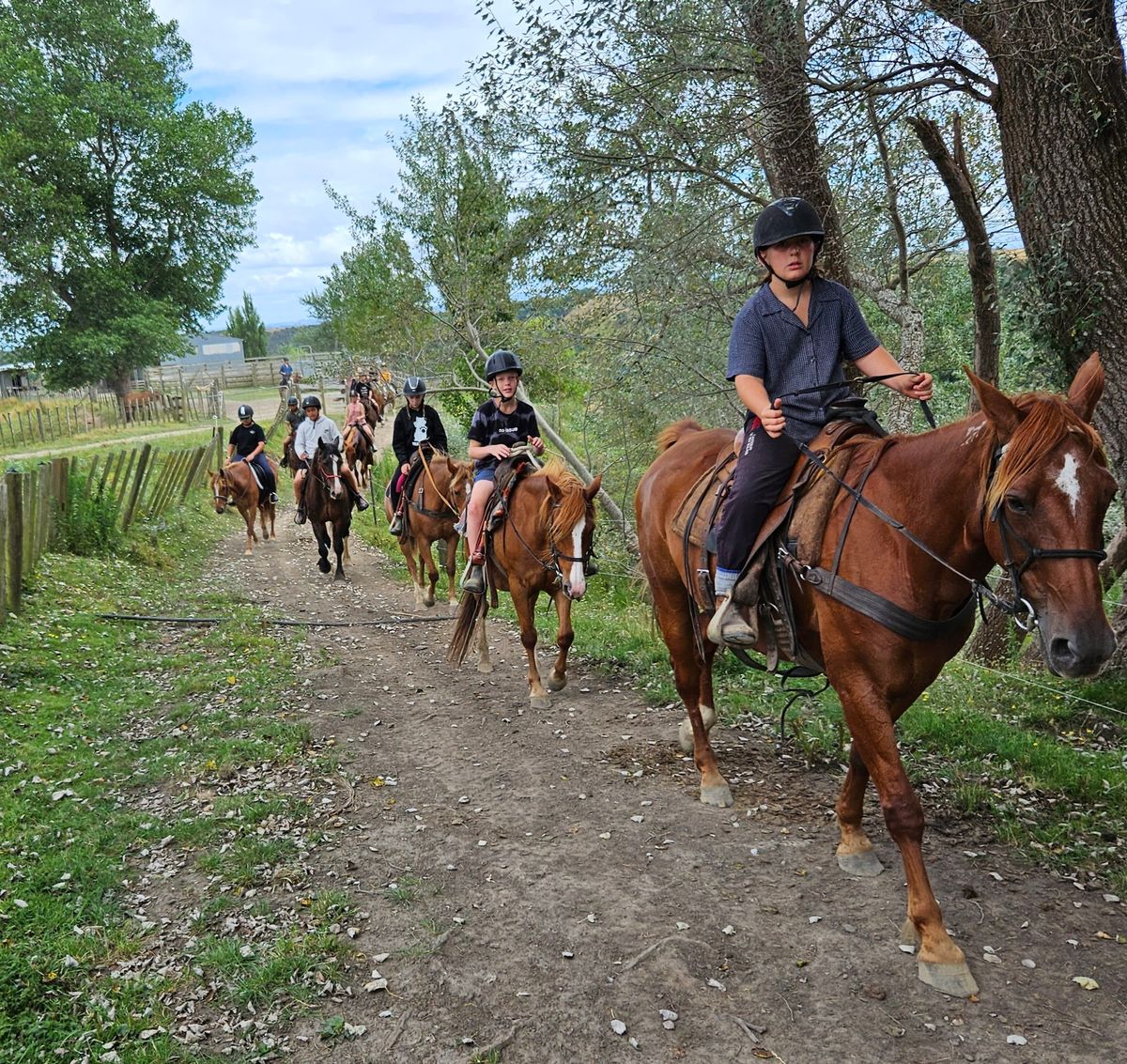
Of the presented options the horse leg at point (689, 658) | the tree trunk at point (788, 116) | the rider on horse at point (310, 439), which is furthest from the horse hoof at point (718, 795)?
the rider on horse at point (310, 439)

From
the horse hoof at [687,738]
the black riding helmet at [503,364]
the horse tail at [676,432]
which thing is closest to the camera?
the horse hoof at [687,738]

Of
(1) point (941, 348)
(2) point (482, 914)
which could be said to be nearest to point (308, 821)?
(2) point (482, 914)

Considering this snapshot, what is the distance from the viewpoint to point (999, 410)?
3211mm

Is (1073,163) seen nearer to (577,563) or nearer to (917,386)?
(917,386)

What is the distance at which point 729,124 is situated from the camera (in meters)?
7.69

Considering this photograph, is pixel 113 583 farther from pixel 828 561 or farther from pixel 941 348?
pixel 941 348

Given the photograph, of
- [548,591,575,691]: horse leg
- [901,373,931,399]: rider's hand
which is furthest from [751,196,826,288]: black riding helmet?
[548,591,575,691]: horse leg

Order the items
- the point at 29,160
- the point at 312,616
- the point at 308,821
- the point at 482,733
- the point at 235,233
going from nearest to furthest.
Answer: the point at 308,821 → the point at 482,733 → the point at 312,616 → the point at 29,160 → the point at 235,233

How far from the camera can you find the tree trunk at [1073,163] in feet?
17.7

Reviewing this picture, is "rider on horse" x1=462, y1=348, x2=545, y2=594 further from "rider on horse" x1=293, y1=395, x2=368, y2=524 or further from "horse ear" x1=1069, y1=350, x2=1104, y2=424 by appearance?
"rider on horse" x1=293, y1=395, x2=368, y2=524

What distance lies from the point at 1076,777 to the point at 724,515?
2833 millimetres

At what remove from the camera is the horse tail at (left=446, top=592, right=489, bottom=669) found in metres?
8.76

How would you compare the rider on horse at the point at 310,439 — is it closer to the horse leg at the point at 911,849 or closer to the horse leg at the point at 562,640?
the horse leg at the point at 562,640

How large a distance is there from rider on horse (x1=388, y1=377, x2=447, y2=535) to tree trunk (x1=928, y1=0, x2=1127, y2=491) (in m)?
8.11
